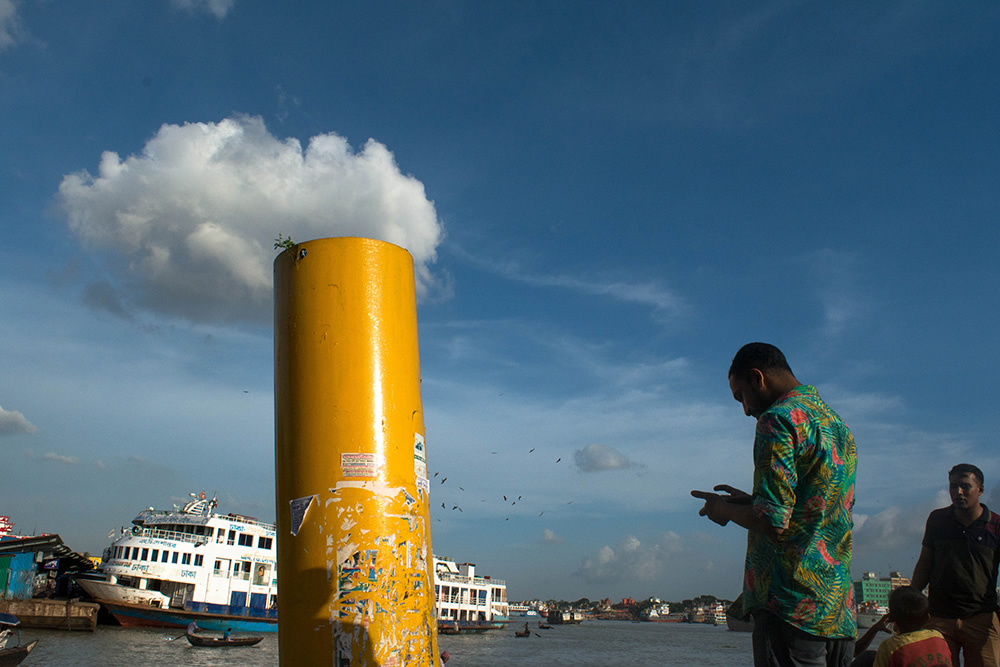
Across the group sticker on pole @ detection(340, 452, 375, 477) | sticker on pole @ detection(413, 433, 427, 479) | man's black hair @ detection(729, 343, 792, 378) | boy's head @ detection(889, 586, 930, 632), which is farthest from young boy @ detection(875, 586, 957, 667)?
sticker on pole @ detection(340, 452, 375, 477)

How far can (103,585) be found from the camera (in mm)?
39250

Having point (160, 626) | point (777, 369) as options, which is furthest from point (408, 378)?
point (160, 626)

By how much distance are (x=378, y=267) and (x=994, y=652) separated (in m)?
4.95

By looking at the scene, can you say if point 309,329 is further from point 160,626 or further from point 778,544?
point 160,626

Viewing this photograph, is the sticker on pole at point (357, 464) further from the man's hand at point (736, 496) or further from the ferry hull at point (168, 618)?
the ferry hull at point (168, 618)

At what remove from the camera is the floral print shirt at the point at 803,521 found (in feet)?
7.98

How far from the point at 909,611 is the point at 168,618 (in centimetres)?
4399

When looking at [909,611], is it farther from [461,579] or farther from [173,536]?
[461,579]

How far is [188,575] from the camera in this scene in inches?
1553

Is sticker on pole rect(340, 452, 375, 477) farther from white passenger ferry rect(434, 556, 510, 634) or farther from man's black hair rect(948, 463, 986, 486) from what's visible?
white passenger ferry rect(434, 556, 510, 634)

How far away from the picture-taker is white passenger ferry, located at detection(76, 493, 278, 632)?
1534 inches

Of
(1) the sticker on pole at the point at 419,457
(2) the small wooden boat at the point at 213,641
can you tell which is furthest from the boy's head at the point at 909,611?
(2) the small wooden boat at the point at 213,641

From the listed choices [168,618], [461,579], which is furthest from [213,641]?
[461,579]

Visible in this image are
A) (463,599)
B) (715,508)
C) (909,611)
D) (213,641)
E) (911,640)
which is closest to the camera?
(715,508)
